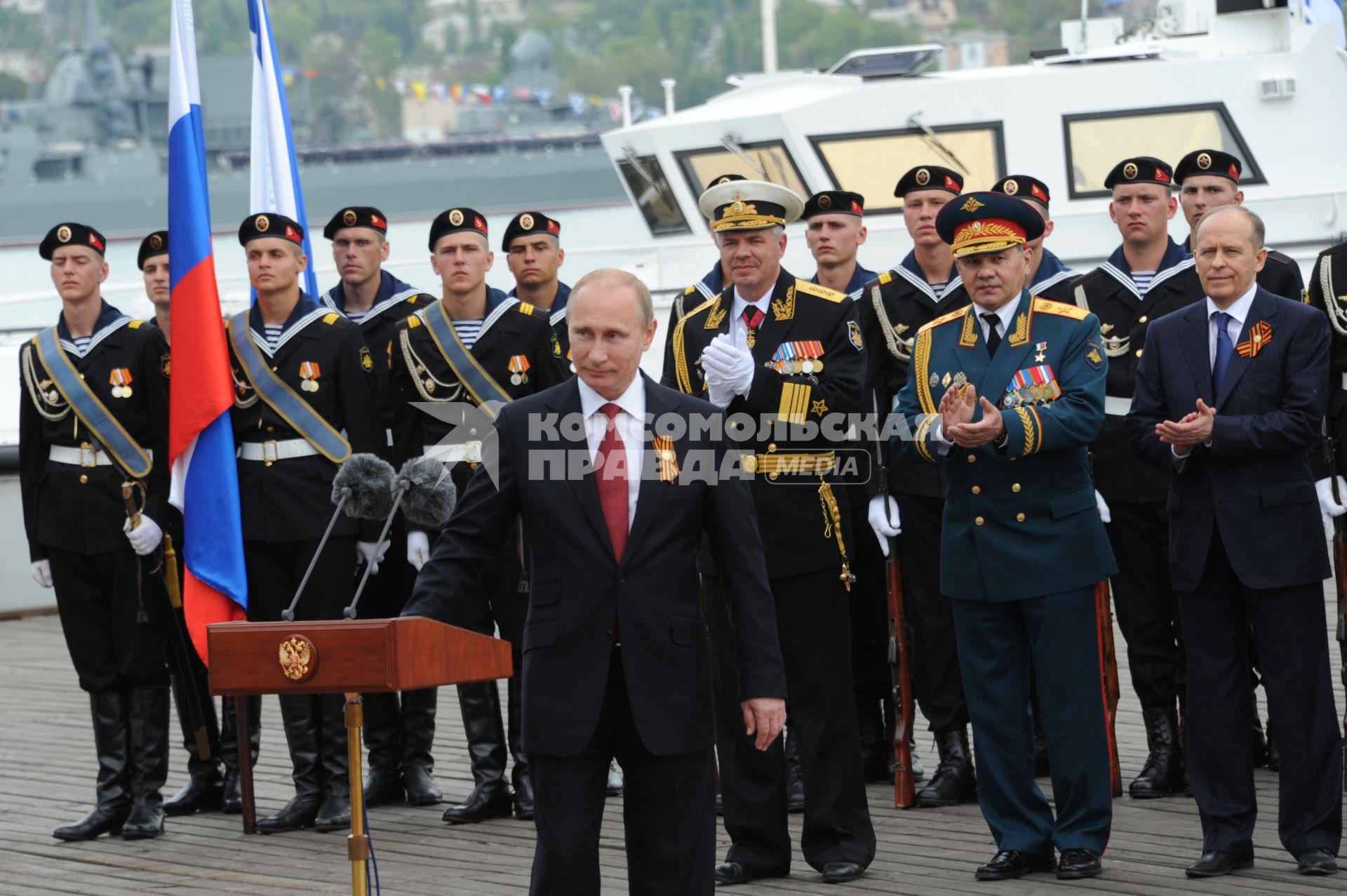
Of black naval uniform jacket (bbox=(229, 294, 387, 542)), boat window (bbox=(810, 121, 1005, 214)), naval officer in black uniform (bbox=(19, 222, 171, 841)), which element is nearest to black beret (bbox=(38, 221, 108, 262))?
naval officer in black uniform (bbox=(19, 222, 171, 841))

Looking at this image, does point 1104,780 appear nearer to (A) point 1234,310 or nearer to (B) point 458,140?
(A) point 1234,310

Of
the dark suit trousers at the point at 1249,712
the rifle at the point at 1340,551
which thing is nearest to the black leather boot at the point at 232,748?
the dark suit trousers at the point at 1249,712

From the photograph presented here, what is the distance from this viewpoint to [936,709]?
21.0 ft

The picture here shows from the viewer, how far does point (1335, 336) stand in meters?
5.86

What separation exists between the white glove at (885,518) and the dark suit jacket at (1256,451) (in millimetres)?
1082

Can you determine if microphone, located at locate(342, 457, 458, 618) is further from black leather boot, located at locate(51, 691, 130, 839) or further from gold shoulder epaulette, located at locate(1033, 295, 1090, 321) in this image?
black leather boot, located at locate(51, 691, 130, 839)

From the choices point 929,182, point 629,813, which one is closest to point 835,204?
point 929,182

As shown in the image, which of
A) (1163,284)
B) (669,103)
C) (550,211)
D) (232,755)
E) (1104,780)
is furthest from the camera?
(550,211)

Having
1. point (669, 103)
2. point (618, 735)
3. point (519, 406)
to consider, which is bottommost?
point (618, 735)

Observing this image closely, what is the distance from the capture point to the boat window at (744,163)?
11945 millimetres

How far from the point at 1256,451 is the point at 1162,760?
1.55 m

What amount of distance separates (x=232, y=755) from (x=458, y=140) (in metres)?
40.3

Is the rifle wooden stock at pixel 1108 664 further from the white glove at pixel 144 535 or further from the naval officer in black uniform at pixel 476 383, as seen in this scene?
the white glove at pixel 144 535

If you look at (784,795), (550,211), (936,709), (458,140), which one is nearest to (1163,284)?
(936,709)
